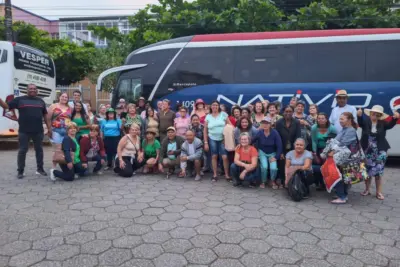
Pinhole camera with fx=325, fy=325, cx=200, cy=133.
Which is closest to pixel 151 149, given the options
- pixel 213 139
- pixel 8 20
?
pixel 213 139

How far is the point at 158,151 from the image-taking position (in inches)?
258

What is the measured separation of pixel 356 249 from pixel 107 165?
5.21 m

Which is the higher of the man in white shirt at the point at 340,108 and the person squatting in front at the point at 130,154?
the man in white shirt at the point at 340,108

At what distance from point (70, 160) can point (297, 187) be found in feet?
12.8

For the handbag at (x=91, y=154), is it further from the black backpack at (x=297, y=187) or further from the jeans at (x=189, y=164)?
the black backpack at (x=297, y=187)

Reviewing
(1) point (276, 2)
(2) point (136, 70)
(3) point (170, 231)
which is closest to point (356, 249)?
(3) point (170, 231)

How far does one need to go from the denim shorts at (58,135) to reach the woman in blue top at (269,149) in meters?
3.70

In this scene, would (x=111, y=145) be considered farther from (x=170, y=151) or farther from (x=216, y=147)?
(x=216, y=147)

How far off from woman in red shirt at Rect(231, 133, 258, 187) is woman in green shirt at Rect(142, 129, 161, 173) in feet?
5.67

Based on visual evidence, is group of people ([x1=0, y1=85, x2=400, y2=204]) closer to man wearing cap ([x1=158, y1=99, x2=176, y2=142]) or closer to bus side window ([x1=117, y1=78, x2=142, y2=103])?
man wearing cap ([x1=158, y1=99, x2=176, y2=142])

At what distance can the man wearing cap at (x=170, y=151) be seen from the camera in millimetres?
6355

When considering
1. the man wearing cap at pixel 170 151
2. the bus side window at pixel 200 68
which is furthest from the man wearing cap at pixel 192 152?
the bus side window at pixel 200 68

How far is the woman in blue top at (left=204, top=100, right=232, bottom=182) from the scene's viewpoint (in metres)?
6.14

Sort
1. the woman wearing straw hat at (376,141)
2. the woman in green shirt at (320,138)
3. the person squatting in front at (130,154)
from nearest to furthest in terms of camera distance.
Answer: the woman wearing straw hat at (376,141) < the woman in green shirt at (320,138) < the person squatting in front at (130,154)
